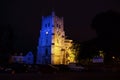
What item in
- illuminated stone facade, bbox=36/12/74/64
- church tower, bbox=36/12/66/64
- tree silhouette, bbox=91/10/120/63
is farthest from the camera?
illuminated stone facade, bbox=36/12/74/64

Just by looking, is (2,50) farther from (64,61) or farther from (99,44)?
(64,61)

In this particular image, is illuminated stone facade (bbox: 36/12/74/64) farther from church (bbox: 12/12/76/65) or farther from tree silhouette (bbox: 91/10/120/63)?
tree silhouette (bbox: 91/10/120/63)

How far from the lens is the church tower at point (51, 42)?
352 feet

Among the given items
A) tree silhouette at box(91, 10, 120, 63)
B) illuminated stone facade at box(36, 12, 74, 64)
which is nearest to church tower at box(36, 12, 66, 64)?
illuminated stone facade at box(36, 12, 74, 64)

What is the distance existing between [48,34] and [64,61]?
13992mm

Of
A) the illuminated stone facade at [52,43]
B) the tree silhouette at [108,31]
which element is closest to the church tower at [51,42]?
the illuminated stone facade at [52,43]

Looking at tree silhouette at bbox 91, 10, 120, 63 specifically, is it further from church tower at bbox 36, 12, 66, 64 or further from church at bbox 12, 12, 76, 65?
church tower at bbox 36, 12, 66, 64

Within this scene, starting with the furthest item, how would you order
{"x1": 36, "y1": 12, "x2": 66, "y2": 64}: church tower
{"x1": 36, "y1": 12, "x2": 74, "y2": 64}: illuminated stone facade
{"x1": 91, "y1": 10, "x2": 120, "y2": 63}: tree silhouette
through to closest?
{"x1": 36, "y1": 12, "x2": 74, "y2": 64}: illuminated stone facade
{"x1": 36, "y1": 12, "x2": 66, "y2": 64}: church tower
{"x1": 91, "y1": 10, "x2": 120, "y2": 63}: tree silhouette

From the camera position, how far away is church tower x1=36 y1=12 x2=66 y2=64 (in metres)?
107

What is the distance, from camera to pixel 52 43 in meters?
107

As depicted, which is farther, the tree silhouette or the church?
the church

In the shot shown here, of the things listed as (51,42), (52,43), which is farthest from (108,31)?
(51,42)

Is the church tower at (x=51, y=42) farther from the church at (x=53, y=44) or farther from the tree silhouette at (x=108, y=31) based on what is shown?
the tree silhouette at (x=108, y=31)

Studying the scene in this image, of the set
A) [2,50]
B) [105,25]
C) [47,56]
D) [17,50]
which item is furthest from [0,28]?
[17,50]
